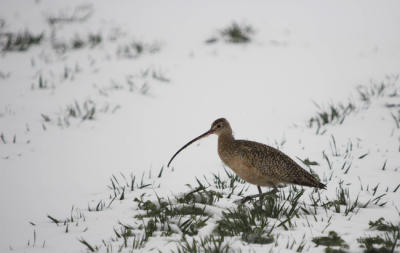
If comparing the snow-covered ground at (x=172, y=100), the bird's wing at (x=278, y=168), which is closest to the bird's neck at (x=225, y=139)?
the bird's wing at (x=278, y=168)

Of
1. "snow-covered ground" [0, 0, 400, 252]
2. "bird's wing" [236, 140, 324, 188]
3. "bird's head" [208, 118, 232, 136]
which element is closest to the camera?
"bird's wing" [236, 140, 324, 188]

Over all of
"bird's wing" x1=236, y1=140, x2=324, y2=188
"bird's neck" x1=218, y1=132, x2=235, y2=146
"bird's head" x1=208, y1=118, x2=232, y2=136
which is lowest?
"bird's wing" x1=236, y1=140, x2=324, y2=188

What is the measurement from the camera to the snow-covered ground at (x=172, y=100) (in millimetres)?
3678

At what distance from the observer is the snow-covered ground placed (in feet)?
12.1

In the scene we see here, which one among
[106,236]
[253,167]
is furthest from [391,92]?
[106,236]

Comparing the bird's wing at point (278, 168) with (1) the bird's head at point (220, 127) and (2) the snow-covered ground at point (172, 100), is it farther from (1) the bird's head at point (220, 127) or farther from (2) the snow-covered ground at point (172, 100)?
(1) the bird's head at point (220, 127)

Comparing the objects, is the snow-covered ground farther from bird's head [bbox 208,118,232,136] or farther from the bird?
bird's head [bbox 208,118,232,136]

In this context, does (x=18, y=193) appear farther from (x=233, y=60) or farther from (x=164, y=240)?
(x=233, y=60)

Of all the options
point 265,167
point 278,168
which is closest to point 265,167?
point 265,167

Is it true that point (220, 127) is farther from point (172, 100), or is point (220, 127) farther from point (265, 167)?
point (172, 100)

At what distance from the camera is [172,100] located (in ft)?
23.2

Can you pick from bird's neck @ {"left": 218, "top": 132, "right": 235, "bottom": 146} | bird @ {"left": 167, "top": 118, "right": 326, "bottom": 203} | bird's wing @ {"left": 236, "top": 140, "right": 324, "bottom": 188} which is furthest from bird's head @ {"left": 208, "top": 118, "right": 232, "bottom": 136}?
bird's wing @ {"left": 236, "top": 140, "right": 324, "bottom": 188}

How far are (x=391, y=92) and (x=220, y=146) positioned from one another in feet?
13.8

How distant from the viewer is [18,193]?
3.99 m
